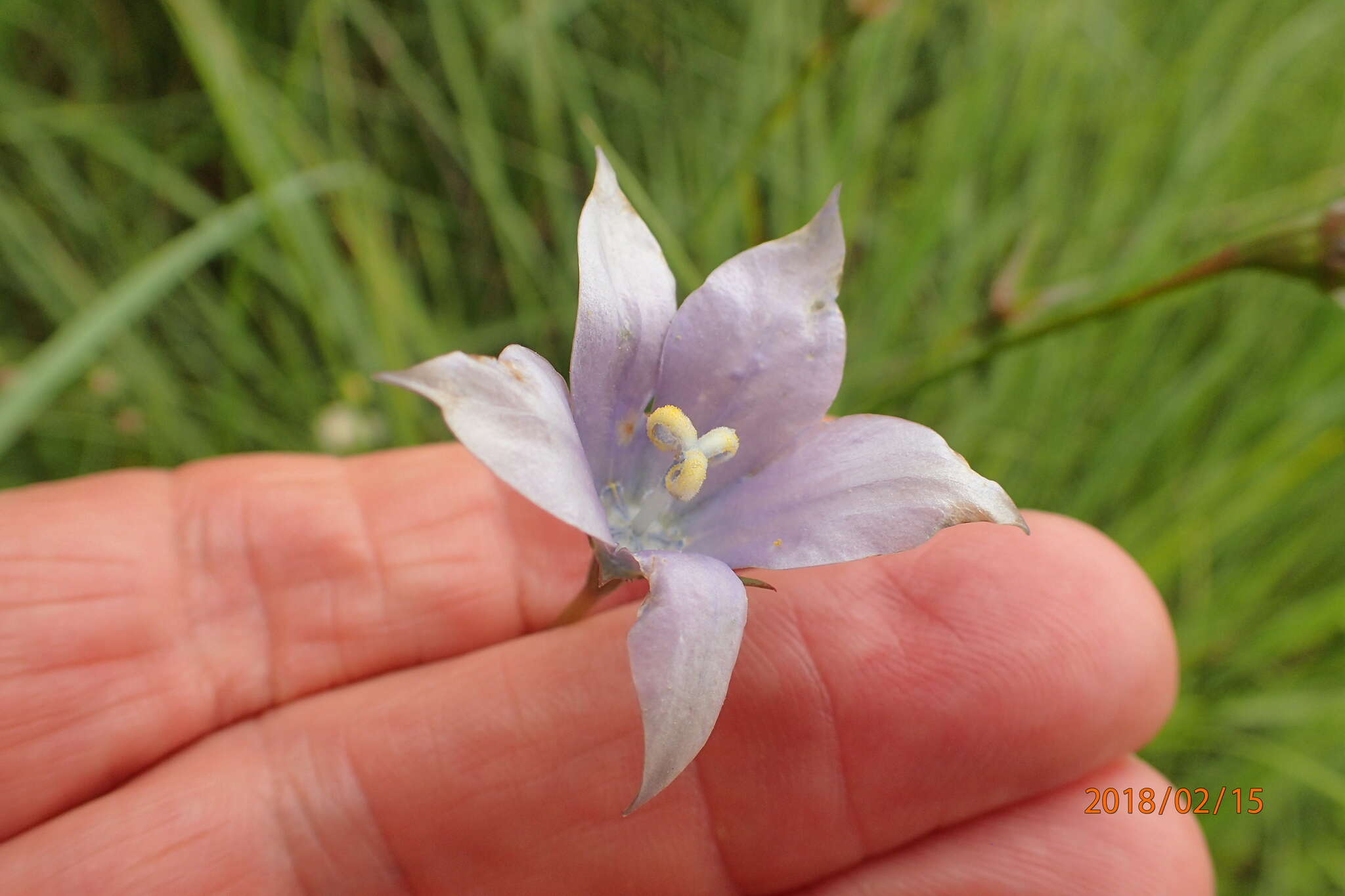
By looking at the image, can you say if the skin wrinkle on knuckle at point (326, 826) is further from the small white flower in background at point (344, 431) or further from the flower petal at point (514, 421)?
the small white flower in background at point (344, 431)

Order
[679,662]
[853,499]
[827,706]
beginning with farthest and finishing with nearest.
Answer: [827,706]
[853,499]
[679,662]

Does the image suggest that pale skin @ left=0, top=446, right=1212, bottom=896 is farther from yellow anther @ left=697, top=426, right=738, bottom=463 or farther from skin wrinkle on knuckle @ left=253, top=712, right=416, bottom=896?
→ yellow anther @ left=697, top=426, right=738, bottom=463

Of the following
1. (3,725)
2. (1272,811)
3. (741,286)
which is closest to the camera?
(741,286)

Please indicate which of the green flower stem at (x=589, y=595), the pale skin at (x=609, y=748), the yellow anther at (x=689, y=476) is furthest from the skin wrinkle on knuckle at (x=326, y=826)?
the yellow anther at (x=689, y=476)

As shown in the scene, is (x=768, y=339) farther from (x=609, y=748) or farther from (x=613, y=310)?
(x=609, y=748)

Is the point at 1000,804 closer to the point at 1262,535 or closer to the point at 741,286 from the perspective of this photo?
the point at 741,286

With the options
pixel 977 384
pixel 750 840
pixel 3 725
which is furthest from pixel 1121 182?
pixel 3 725
